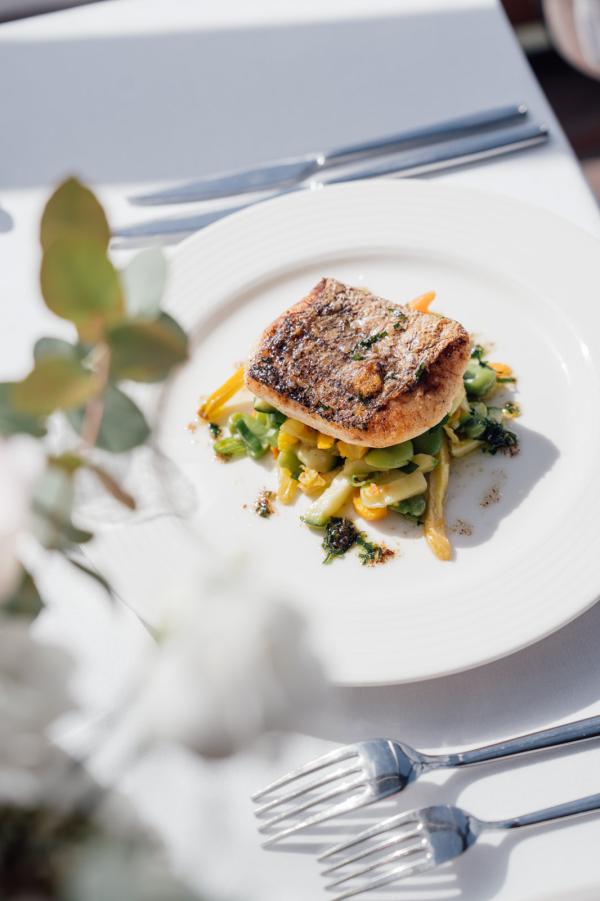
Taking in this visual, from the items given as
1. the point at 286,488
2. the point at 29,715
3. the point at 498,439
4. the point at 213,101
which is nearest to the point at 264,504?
the point at 286,488

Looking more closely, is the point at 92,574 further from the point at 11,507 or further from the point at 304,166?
the point at 304,166

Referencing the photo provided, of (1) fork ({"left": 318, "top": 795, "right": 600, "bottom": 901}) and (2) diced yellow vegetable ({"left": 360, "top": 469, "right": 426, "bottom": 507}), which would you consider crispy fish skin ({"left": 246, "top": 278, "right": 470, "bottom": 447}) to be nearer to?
(2) diced yellow vegetable ({"left": 360, "top": 469, "right": 426, "bottom": 507})

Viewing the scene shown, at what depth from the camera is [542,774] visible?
1408mm

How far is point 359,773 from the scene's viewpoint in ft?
4.49

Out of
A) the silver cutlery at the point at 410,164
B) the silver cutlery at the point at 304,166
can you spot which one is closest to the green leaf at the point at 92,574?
the silver cutlery at the point at 410,164

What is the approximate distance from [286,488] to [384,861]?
77 centimetres

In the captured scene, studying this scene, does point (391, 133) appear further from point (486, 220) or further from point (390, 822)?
point (390, 822)

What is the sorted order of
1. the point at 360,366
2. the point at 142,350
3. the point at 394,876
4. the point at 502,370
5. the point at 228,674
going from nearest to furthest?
the point at 228,674 < the point at 142,350 < the point at 394,876 < the point at 360,366 < the point at 502,370

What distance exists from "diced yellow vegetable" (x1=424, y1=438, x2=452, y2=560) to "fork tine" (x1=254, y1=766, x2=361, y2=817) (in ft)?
1.55

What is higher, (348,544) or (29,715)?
(29,715)

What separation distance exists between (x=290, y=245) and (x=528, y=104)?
2.77 ft

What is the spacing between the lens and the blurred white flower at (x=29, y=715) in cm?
61

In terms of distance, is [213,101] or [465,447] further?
[213,101]

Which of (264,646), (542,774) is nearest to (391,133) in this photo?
(542,774)
